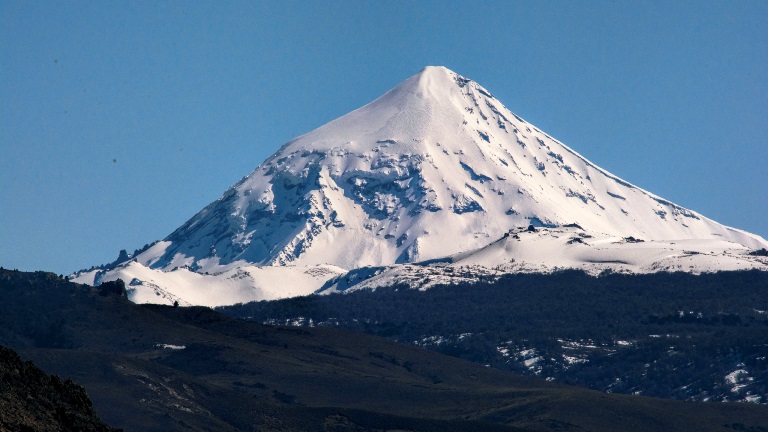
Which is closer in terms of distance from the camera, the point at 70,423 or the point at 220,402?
the point at 70,423

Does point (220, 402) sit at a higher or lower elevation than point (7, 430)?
higher

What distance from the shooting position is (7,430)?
68625 millimetres

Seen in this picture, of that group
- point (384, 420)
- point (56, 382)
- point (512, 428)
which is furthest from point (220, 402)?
point (56, 382)

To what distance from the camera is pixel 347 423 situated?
639 feet

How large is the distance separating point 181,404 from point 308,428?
51.2ft

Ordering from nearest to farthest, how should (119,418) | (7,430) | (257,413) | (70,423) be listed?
(7,430)
(70,423)
(119,418)
(257,413)

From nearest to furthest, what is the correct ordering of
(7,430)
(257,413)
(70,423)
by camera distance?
(7,430), (70,423), (257,413)

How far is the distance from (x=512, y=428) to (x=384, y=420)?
→ 14897mm

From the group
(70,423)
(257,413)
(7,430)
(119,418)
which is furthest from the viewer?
A: (257,413)

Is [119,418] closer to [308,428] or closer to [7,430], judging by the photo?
[308,428]

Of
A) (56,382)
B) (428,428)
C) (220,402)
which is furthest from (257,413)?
Answer: (56,382)

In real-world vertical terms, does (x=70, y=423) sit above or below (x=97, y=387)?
below

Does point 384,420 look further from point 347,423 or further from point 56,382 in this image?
point 56,382

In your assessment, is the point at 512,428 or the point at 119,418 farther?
the point at 512,428
